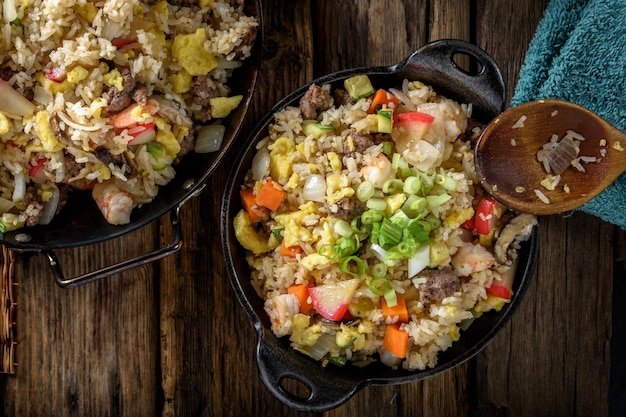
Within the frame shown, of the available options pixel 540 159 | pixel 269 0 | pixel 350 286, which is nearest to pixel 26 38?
pixel 269 0

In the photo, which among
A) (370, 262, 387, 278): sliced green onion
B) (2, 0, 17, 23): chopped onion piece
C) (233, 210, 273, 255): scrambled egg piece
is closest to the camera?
(2, 0, 17, 23): chopped onion piece

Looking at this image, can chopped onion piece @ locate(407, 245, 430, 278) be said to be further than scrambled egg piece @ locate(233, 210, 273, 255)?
No

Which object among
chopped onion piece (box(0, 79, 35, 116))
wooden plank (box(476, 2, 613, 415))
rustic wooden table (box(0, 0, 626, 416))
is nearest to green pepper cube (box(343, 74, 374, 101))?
rustic wooden table (box(0, 0, 626, 416))

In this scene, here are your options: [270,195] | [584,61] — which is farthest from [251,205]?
[584,61]

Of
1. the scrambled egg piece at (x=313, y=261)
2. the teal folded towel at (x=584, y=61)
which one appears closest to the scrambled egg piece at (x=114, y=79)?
the scrambled egg piece at (x=313, y=261)

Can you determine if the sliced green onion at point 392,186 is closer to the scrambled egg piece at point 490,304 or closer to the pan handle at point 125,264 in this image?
the scrambled egg piece at point 490,304

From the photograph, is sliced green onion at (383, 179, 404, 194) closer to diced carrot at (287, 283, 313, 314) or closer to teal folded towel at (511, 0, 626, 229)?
diced carrot at (287, 283, 313, 314)

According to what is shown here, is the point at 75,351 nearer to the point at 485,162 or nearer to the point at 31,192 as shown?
the point at 31,192
